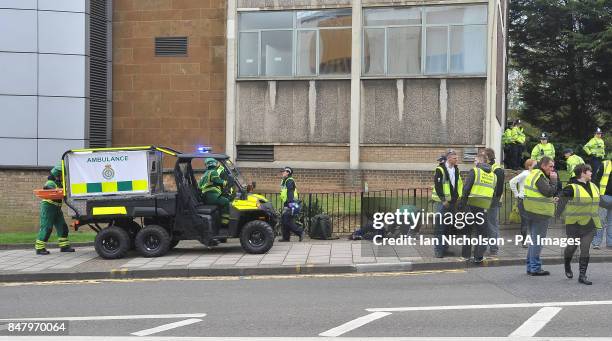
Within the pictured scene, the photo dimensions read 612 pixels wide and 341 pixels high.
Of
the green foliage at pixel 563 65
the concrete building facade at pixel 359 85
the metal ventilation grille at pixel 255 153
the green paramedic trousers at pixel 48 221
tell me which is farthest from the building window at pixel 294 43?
the green foliage at pixel 563 65

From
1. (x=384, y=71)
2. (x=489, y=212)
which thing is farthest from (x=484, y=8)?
(x=489, y=212)

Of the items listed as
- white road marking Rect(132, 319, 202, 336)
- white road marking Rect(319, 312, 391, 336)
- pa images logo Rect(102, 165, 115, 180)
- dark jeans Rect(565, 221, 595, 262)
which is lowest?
white road marking Rect(132, 319, 202, 336)

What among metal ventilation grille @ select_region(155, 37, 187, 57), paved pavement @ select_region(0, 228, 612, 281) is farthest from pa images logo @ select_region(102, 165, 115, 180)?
metal ventilation grille @ select_region(155, 37, 187, 57)

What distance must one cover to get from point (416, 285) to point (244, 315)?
299cm

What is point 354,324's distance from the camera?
763 cm

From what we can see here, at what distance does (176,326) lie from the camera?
766 centimetres

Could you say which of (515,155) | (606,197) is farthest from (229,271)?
(515,155)

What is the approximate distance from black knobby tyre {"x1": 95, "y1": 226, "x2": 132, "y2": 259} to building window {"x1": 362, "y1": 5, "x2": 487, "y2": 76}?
10.5 metres

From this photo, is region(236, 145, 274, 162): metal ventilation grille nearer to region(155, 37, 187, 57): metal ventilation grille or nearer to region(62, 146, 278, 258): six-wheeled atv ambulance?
region(155, 37, 187, 57): metal ventilation grille

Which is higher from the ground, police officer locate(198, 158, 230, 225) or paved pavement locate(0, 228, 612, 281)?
police officer locate(198, 158, 230, 225)

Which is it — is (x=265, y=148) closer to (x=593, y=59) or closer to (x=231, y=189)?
(x=231, y=189)

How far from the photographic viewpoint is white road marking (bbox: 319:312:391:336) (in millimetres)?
7273

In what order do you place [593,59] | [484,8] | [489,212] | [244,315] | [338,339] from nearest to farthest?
[338,339]
[244,315]
[489,212]
[484,8]
[593,59]

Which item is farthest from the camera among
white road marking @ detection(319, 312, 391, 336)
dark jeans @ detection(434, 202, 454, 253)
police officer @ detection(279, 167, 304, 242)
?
police officer @ detection(279, 167, 304, 242)
